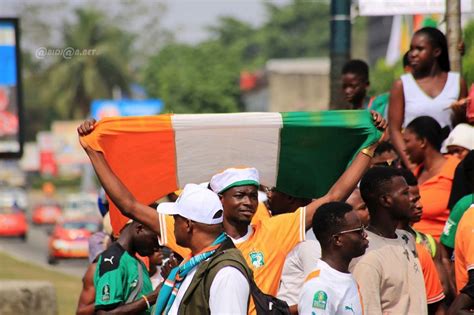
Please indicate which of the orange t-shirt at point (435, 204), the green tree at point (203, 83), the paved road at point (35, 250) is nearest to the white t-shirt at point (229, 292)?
the orange t-shirt at point (435, 204)

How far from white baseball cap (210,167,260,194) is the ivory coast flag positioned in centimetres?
96

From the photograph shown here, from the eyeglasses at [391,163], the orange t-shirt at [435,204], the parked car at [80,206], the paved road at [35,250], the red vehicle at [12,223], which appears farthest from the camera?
the parked car at [80,206]

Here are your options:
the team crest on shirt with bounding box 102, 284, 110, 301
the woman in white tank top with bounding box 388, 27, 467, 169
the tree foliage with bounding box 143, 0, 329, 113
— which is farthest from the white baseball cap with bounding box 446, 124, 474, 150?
the tree foliage with bounding box 143, 0, 329, 113

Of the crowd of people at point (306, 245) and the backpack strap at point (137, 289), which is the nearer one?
the crowd of people at point (306, 245)

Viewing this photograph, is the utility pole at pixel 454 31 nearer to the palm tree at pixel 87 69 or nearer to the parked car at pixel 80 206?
the parked car at pixel 80 206

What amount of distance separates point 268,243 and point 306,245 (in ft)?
1.35

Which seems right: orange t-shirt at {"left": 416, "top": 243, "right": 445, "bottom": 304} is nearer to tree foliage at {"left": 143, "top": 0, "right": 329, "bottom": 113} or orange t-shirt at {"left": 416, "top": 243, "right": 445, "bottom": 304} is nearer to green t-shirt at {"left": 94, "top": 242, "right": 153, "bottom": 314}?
green t-shirt at {"left": 94, "top": 242, "right": 153, "bottom": 314}

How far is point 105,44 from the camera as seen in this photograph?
101 m

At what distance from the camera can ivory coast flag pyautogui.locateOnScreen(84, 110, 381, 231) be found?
8.19 meters

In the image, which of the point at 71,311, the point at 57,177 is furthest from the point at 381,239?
the point at 57,177

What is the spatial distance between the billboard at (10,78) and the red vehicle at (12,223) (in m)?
40.4

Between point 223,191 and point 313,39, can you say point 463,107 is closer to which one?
point 223,191

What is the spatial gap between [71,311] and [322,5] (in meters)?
114

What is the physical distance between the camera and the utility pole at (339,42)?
12.1 m
